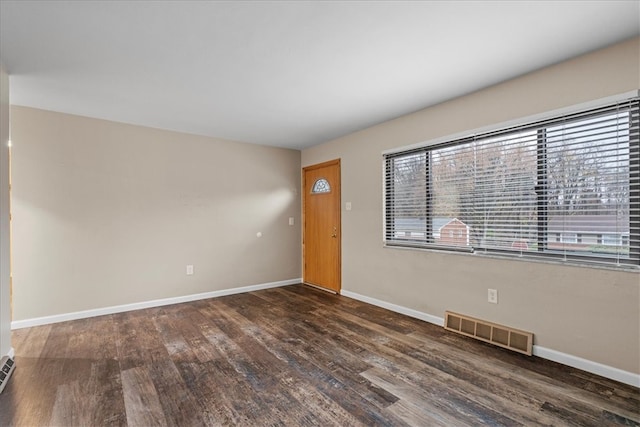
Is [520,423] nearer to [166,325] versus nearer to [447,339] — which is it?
[447,339]

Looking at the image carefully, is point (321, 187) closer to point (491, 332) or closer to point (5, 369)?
point (491, 332)

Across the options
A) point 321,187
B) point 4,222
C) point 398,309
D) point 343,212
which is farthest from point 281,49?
point 398,309

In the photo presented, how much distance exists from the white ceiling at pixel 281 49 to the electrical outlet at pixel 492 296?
6.11 feet

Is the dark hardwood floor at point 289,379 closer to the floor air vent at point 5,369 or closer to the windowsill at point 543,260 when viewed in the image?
the floor air vent at point 5,369

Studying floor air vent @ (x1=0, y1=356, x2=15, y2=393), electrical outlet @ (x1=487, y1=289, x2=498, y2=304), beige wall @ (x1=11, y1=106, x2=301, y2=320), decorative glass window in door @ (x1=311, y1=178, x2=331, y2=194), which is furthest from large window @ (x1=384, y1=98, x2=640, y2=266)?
floor air vent @ (x1=0, y1=356, x2=15, y2=393)

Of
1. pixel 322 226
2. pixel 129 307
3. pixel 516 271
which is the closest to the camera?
pixel 516 271

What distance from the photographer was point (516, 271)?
2.56m

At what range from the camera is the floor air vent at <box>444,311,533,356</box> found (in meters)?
2.48

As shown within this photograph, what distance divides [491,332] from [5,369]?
3.85 metres

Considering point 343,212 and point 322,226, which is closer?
point 343,212

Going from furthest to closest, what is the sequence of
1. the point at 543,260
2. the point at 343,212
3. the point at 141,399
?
the point at 343,212, the point at 543,260, the point at 141,399

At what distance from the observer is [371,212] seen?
3916 millimetres

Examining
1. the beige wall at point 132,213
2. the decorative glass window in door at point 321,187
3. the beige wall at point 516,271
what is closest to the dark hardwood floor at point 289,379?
the beige wall at point 516,271

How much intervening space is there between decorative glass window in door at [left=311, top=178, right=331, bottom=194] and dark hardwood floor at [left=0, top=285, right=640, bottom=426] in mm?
2188
